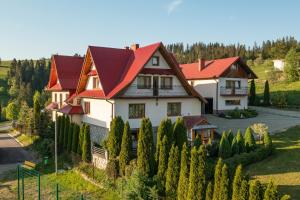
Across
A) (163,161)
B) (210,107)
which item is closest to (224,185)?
(163,161)

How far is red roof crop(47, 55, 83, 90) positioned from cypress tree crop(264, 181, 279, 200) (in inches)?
1051

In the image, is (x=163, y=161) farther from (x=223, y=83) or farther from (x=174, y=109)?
(x=223, y=83)

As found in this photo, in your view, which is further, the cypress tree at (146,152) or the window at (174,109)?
the window at (174,109)

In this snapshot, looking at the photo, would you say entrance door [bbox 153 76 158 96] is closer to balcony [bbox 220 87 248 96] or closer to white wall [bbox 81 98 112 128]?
white wall [bbox 81 98 112 128]

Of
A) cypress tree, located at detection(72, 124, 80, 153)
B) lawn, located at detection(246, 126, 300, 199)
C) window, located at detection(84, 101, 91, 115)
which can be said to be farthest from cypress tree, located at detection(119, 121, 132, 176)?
window, located at detection(84, 101, 91, 115)

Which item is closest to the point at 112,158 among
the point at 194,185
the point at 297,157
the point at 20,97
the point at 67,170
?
the point at 67,170

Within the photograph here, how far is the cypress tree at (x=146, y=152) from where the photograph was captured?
1714cm

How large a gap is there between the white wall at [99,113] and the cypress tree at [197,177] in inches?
506

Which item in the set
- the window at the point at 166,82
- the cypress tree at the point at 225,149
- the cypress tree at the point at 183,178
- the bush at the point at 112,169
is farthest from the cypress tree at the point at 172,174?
the window at the point at 166,82

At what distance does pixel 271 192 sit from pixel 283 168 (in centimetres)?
906

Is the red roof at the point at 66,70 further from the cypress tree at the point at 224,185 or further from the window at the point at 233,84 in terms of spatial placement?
the cypress tree at the point at 224,185

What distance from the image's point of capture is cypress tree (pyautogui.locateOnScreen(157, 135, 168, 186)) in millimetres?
16078

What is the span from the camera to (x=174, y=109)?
2777cm

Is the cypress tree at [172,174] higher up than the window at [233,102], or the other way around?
the window at [233,102]
